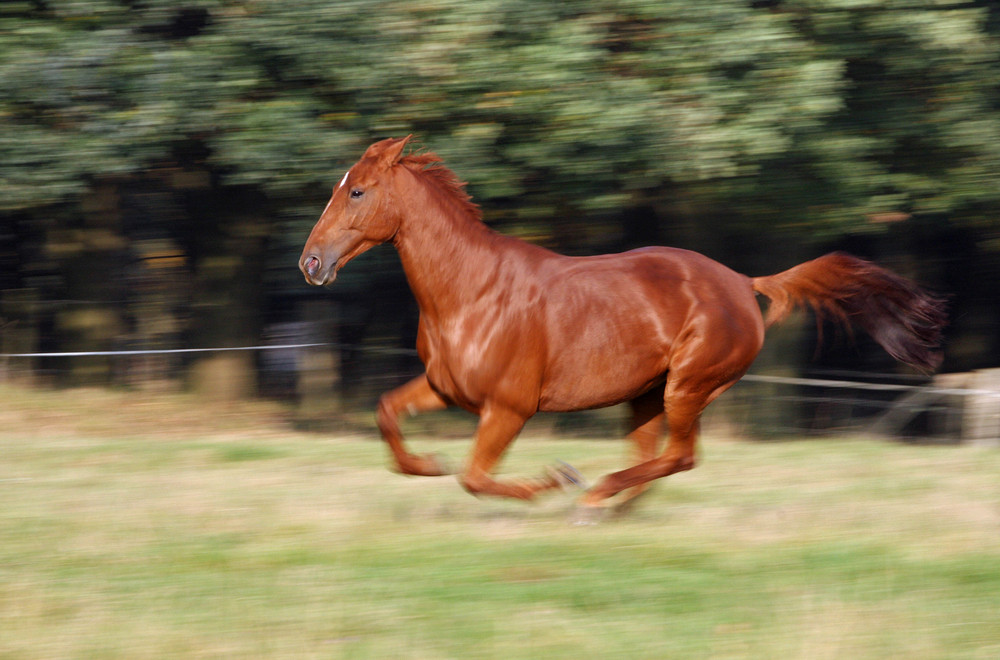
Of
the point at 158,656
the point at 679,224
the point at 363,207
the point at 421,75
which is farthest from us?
the point at 679,224

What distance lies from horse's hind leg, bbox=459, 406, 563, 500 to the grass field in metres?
0.20

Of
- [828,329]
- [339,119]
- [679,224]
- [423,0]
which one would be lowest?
[828,329]

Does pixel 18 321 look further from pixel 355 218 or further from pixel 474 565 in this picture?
pixel 474 565

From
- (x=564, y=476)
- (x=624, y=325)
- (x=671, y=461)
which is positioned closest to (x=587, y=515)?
(x=564, y=476)

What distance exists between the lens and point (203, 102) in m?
9.39

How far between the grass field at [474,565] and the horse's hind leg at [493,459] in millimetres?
196

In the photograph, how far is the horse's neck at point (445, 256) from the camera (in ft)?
19.9

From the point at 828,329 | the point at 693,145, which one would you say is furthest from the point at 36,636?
the point at 828,329

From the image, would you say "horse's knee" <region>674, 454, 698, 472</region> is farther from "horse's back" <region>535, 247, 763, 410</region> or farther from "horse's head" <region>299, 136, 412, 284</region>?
"horse's head" <region>299, 136, 412, 284</region>

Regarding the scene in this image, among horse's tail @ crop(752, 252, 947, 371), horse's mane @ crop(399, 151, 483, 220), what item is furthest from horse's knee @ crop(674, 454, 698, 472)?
horse's mane @ crop(399, 151, 483, 220)

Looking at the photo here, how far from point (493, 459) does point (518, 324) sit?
71cm

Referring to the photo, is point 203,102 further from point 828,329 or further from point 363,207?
point 828,329

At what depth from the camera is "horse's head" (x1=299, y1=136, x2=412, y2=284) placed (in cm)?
598

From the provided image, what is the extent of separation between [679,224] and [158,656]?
8.52 m
